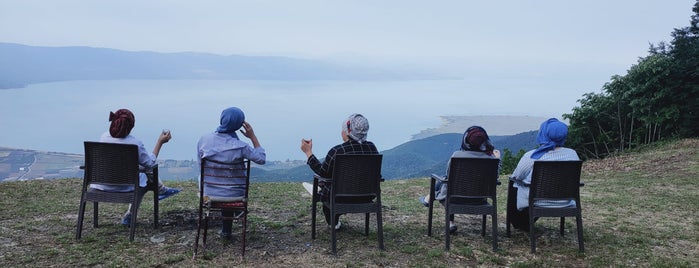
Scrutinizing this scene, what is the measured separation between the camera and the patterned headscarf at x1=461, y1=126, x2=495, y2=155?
545 cm

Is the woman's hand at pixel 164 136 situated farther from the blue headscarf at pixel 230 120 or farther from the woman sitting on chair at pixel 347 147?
the woman sitting on chair at pixel 347 147

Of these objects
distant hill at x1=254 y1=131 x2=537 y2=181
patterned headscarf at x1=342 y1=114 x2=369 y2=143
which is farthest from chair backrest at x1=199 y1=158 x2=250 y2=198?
distant hill at x1=254 y1=131 x2=537 y2=181

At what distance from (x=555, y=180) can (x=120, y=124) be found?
4.37 m

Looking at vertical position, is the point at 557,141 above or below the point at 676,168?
above

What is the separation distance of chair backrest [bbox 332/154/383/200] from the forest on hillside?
18.3 m

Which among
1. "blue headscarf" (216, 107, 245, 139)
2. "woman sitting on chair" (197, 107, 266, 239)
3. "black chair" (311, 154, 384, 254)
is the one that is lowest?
"black chair" (311, 154, 384, 254)

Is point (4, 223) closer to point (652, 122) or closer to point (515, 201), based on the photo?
point (515, 201)

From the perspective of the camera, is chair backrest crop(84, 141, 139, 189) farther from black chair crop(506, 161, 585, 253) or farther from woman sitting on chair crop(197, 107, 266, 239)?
black chair crop(506, 161, 585, 253)

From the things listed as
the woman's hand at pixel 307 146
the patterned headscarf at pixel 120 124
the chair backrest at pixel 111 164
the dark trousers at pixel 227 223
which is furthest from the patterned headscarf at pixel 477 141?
the patterned headscarf at pixel 120 124

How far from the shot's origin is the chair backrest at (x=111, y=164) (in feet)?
16.0

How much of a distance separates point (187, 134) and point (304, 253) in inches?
4908

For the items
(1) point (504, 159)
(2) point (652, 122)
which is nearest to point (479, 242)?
(1) point (504, 159)

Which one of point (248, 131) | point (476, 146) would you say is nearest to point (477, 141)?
point (476, 146)

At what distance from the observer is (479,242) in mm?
5531
